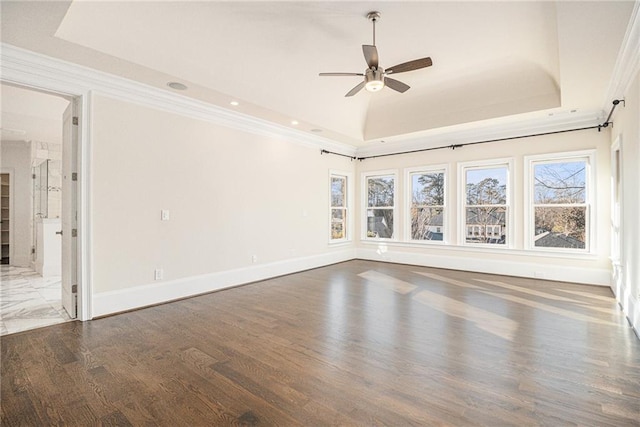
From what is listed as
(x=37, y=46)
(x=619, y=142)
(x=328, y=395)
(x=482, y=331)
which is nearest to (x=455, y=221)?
(x=619, y=142)

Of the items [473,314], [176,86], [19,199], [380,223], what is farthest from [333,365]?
[19,199]

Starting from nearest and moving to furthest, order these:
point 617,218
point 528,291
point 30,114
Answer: point 617,218 < point 528,291 < point 30,114

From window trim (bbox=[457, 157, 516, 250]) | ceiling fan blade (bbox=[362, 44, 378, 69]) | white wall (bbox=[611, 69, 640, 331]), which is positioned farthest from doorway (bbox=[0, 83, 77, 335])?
window trim (bbox=[457, 157, 516, 250])

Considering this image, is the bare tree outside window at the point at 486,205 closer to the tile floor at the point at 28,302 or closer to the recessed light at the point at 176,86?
the recessed light at the point at 176,86

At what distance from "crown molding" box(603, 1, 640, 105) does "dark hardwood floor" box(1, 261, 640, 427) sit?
2.69m

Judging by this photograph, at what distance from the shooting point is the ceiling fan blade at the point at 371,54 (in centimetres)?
304

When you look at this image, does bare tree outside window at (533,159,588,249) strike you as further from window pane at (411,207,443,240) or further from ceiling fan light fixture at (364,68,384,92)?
ceiling fan light fixture at (364,68,384,92)

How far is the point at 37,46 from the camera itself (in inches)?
119

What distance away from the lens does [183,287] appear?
4488 mm

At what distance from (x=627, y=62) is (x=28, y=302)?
7645mm

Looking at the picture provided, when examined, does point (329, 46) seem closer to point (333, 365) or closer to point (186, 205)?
point (186, 205)

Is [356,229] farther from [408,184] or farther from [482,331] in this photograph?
[482,331]

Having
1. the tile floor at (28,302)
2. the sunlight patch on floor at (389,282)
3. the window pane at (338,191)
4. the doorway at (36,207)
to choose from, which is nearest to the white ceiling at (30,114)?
the doorway at (36,207)

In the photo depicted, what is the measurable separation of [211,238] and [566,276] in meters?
5.88
